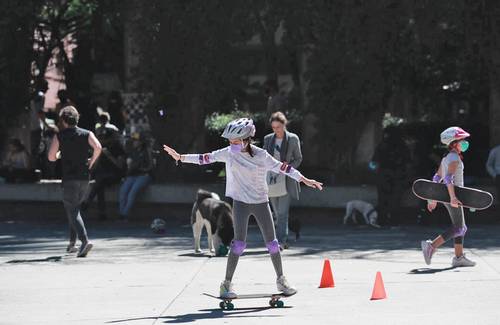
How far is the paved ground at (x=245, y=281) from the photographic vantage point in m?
9.29

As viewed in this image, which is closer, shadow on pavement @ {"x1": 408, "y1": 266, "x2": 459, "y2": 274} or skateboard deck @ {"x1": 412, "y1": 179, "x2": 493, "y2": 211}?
shadow on pavement @ {"x1": 408, "y1": 266, "x2": 459, "y2": 274}

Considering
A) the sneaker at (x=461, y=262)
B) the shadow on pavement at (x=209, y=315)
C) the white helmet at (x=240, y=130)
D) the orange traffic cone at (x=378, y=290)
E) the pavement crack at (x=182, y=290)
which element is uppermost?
the white helmet at (x=240, y=130)

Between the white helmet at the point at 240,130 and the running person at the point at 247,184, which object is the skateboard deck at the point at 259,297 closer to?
the running person at the point at 247,184

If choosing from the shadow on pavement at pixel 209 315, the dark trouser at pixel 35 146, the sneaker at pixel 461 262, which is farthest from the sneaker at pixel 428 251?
the dark trouser at pixel 35 146

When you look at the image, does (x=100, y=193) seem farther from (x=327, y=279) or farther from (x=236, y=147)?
(x=236, y=147)

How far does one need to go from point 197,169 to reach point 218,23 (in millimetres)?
2906

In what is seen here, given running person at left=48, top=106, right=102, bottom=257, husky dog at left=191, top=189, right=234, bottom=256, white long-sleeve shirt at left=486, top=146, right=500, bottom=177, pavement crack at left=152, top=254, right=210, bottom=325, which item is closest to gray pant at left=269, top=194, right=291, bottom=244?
husky dog at left=191, top=189, right=234, bottom=256

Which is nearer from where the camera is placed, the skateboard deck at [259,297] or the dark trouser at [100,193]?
the skateboard deck at [259,297]

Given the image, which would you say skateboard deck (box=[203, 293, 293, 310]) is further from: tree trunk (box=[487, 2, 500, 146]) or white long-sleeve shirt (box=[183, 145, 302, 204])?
tree trunk (box=[487, 2, 500, 146])

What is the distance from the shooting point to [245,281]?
1145 cm

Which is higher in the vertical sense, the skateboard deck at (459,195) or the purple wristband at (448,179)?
the purple wristband at (448,179)

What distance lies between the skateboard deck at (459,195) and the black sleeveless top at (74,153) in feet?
13.8

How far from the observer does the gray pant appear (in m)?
14.4

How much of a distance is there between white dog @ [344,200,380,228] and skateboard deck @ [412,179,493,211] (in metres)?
5.27
